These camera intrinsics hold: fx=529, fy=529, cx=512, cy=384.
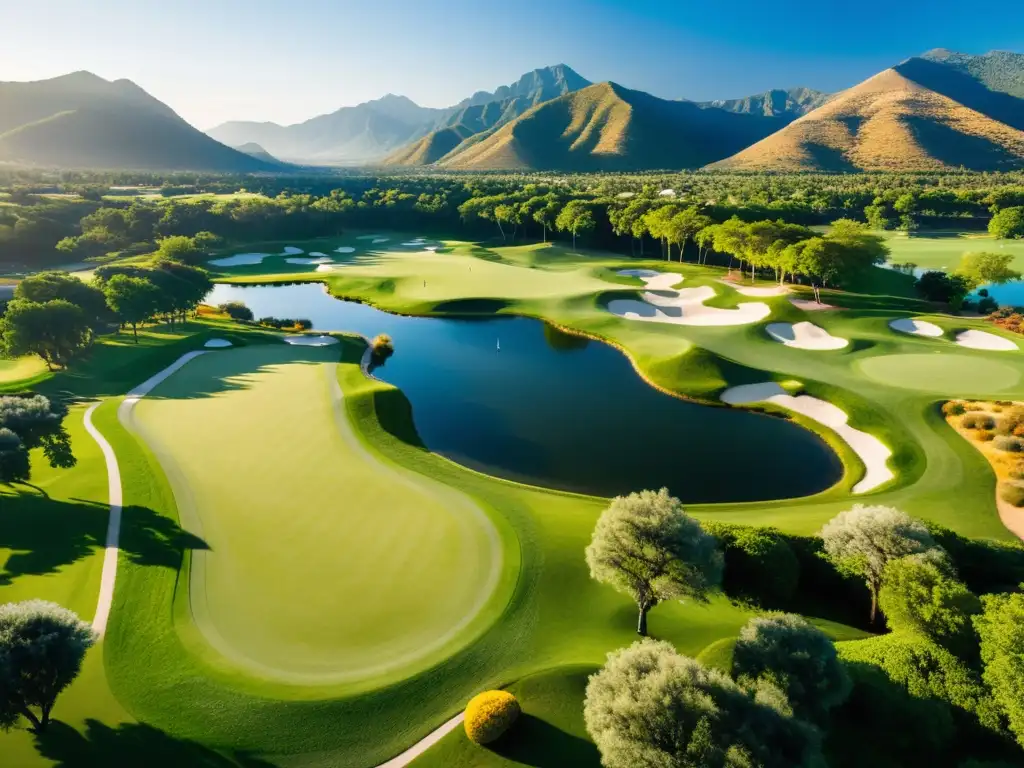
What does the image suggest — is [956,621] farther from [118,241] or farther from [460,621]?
[118,241]

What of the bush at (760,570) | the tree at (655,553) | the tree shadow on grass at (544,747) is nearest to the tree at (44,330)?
the tree at (655,553)

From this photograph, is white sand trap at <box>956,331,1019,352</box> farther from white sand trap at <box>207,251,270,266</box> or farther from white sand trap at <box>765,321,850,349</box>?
white sand trap at <box>207,251,270,266</box>

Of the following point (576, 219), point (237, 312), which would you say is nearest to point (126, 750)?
point (237, 312)

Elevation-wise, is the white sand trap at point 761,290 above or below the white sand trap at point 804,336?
above

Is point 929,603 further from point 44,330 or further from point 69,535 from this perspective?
point 44,330

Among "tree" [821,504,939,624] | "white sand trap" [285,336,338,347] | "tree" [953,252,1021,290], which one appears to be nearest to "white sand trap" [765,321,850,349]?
"tree" [953,252,1021,290]

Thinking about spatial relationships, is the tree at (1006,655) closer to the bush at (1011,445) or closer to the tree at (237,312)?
the bush at (1011,445)
